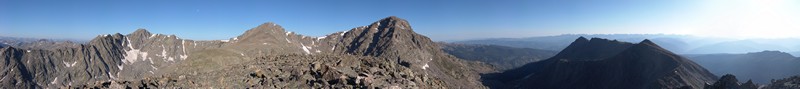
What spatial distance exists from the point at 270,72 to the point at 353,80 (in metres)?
18.0

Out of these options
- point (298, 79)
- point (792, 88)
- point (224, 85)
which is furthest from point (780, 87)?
point (224, 85)

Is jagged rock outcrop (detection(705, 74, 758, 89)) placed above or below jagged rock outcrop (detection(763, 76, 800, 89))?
below

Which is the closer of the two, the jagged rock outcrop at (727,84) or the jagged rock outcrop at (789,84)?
the jagged rock outcrop at (789,84)

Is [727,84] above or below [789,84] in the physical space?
below

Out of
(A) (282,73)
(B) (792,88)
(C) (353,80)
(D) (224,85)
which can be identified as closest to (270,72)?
(A) (282,73)

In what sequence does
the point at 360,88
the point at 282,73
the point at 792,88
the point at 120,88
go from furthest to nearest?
the point at 792,88 → the point at 282,73 → the point at 360,88 → the point at 120,88

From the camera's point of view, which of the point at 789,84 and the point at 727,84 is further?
the point at 727,84

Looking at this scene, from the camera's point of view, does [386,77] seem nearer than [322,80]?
No

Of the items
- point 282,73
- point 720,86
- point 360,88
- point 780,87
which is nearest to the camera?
point 360,88

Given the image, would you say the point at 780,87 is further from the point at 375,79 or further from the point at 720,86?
the point at 375,79

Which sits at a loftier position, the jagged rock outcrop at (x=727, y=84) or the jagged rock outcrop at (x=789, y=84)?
the jagged rock outcrop at (x=789, y=84)

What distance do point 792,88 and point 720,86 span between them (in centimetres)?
2185

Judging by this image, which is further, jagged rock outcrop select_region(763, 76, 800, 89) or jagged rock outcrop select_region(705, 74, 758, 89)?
jagged rock outcrop select_region(705, 74, 758, 89)

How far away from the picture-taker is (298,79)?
90438 mm
